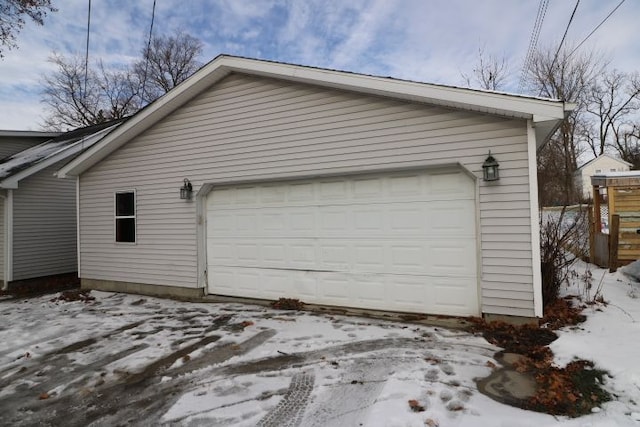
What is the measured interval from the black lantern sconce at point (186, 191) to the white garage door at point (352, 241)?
39 cm

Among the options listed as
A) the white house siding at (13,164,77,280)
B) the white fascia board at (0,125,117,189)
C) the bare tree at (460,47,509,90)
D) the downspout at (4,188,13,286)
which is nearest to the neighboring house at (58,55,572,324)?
the white fascia board at (0,125,117,189)

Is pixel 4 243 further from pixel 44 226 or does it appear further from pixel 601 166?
pixel 601 166

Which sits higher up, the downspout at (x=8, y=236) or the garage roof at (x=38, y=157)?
the garage roof at (x=38, y=157)

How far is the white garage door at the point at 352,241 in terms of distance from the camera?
5488mm

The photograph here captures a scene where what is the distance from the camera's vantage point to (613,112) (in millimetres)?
30219

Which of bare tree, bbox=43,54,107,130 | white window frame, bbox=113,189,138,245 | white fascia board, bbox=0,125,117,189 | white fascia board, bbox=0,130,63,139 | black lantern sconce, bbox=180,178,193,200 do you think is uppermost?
bare tree, bbox=43,54,107,130

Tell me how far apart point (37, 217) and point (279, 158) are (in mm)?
8210

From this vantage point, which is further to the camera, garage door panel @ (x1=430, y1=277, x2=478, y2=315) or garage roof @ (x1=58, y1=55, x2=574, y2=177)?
garage door panel @ (x1=430, y1=277, x2=478, y2=315)

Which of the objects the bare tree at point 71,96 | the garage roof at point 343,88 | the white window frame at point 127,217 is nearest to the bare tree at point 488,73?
the garage roof at point 343,88

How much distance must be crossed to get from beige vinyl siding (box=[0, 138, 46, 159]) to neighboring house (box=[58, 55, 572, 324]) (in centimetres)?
662

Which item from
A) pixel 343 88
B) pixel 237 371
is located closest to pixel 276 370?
pixel 237 371

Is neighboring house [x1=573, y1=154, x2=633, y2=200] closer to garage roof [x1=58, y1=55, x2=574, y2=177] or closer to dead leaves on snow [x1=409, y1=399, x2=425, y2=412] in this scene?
Answer: garage roof [x1=58, y1=55, x2=574, y2=177]

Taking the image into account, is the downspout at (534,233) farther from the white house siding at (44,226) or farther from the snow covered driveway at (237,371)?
the white house siding at (44,226)

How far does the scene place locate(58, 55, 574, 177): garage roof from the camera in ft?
15.4
